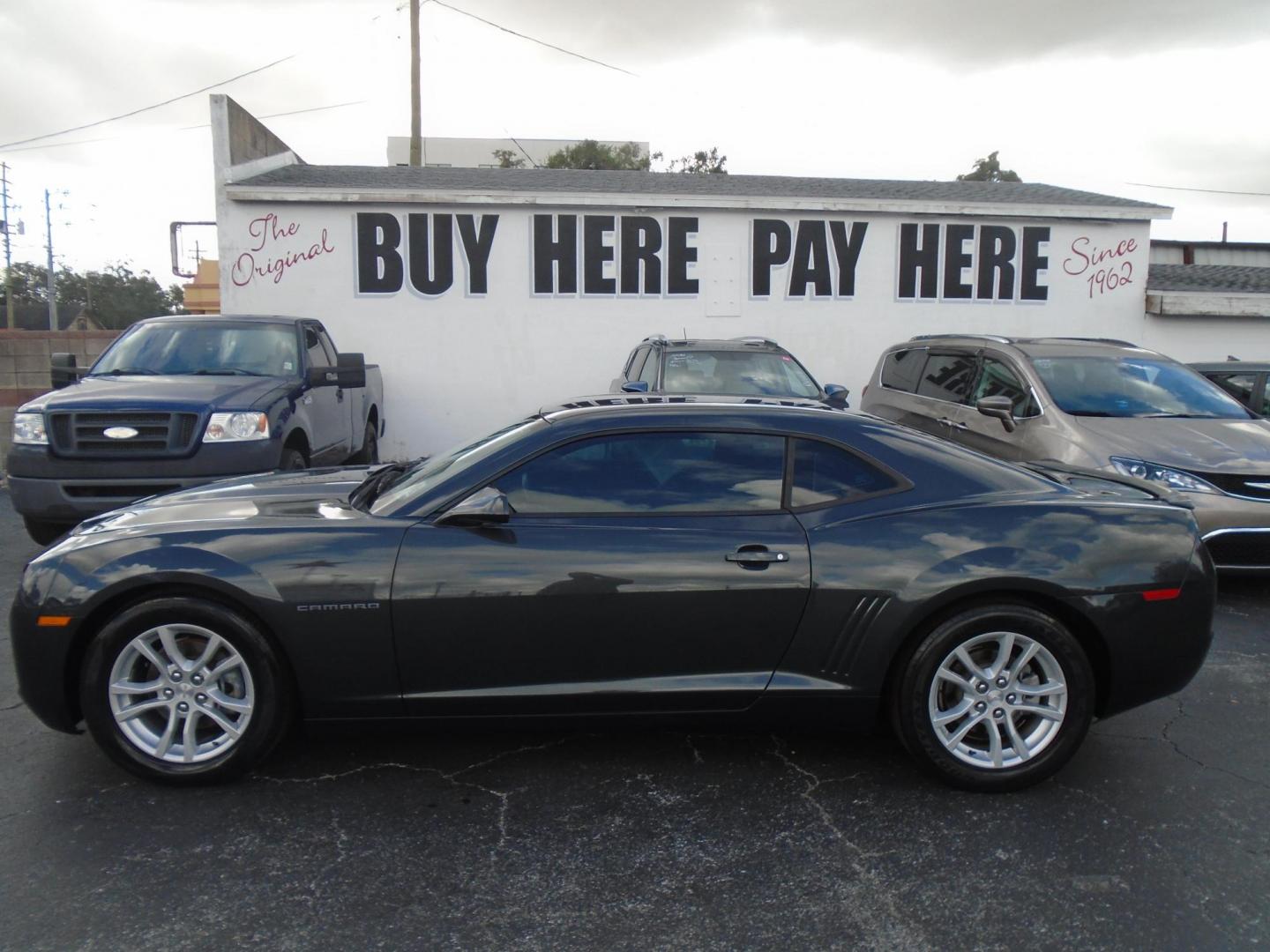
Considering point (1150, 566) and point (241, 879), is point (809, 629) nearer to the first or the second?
point (1150, 566)

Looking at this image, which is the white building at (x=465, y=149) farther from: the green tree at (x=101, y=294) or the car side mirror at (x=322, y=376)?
the car side mirror at (x=322, y=376)

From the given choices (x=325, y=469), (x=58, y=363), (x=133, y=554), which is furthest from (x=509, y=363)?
(x=133, y=554)

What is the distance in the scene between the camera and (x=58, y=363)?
7914 mm

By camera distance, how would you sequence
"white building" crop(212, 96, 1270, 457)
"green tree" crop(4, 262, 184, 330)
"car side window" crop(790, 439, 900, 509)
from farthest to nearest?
"green tree" crop(4, 262, 184, 330), "white building" crop(212, 96, 1270, 457), "car side window" crop(790, 439, 900, 509)

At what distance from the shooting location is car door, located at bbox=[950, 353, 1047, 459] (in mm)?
7227

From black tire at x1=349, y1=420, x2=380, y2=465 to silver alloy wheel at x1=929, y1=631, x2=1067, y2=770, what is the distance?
7766mm

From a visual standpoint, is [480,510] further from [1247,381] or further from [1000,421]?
[1247,381]

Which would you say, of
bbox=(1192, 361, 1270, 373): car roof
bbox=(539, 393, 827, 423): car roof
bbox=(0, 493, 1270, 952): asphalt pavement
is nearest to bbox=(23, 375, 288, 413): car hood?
bbox=(0, 493, 1270, 952): asphalt pavement

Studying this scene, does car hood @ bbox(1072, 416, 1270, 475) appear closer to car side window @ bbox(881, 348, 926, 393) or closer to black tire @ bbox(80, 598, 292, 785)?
car side window @ bbox(881, 348, 926, 393)

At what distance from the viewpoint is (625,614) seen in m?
3.55

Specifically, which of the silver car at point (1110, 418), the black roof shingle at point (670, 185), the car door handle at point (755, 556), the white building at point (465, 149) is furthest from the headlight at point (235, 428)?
the white building at point (465, 149)

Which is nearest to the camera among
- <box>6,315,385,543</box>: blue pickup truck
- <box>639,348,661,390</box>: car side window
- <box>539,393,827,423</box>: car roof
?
<box>539,393,827,423</box>: car roof

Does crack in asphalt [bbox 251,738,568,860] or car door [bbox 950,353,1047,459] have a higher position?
car door [bbox 950,353,1047,459]

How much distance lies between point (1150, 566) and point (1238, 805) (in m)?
0.91
